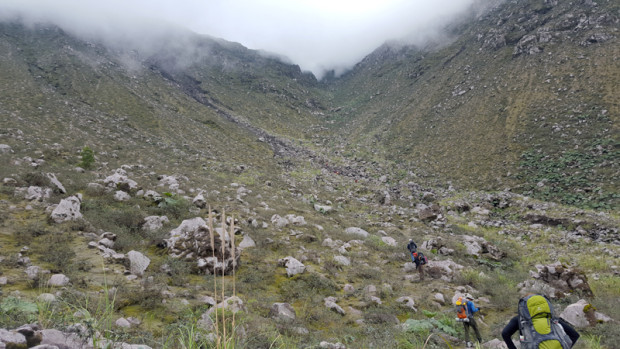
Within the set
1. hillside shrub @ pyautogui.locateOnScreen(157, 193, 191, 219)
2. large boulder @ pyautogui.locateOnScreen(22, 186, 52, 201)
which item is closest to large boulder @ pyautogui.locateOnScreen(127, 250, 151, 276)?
hillside shrub @ pyautogui.locateOnScreen(157, 193, 191, 219)

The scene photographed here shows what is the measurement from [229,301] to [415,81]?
66077mm

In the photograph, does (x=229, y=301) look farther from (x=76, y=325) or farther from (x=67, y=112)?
(x=67, y=112)

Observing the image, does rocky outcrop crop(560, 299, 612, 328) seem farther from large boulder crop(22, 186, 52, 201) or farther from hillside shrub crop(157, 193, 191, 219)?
large boulder crop(22, 186, 52, 201)

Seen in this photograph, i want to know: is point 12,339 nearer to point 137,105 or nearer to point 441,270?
point 441,270

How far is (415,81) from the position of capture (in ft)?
200

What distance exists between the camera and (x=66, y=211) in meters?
6.52

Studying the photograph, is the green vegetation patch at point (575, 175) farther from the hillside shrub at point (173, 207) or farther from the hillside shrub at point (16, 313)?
the hillside shrub at point (16, 313)

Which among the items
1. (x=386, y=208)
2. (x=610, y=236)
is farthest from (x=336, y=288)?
(x=610, y=236)

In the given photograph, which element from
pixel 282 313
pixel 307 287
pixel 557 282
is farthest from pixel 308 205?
pixel 282 313

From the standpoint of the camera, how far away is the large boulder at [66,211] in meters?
6.32

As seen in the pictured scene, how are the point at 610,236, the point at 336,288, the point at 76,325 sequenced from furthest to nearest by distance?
the point at 610,236 → the point at 336,288 → the point at 76,325

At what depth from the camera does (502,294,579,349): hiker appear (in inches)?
126

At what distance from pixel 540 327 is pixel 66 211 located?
929 cm

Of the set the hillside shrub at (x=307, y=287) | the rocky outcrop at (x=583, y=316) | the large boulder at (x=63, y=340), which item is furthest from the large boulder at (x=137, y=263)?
the rocky outcrop at (x=583, y=316)
